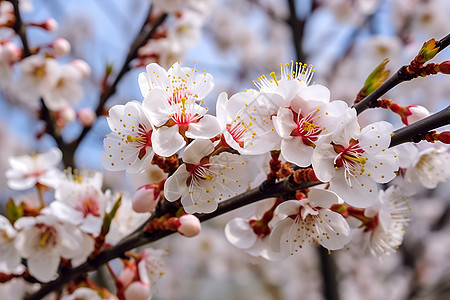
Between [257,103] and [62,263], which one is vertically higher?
[257,103]

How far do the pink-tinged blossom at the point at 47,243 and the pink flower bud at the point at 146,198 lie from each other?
0.34 m

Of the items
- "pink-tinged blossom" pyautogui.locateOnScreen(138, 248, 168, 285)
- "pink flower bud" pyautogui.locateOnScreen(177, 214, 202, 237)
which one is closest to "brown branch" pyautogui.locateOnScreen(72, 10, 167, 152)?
"pink-tinged blossom" pyautogui.locateOnScreen(138, 248, 168, 285)

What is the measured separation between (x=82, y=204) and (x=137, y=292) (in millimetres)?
342

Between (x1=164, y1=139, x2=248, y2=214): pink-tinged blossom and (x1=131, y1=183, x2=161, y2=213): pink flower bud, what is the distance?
11 cm

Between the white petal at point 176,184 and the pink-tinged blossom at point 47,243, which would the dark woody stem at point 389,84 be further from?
the pink-tinged blossom at point 47,243

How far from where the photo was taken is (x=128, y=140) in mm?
983

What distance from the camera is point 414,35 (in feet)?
13.5

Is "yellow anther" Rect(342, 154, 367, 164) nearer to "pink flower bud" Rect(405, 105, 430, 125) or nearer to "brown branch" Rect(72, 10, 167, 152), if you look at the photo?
"pink flower bud" Rect(405, 105, 430, 125)

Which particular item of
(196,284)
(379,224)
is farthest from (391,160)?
(196,284)

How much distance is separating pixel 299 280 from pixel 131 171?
4.98 metres

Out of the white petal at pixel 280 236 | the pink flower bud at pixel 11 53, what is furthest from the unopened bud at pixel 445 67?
the pink flower bud at pixel 11 53

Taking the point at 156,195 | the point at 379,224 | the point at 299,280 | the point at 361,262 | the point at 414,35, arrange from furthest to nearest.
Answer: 1. the point at 299,280
2. the point at 361,262
3. the point at 414,35
4. the point at 379,224
5. the point at 156,195

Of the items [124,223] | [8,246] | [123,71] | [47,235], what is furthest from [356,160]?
[123,71]

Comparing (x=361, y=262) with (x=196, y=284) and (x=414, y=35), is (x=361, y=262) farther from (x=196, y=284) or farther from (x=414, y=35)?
(x=196, y=284)
